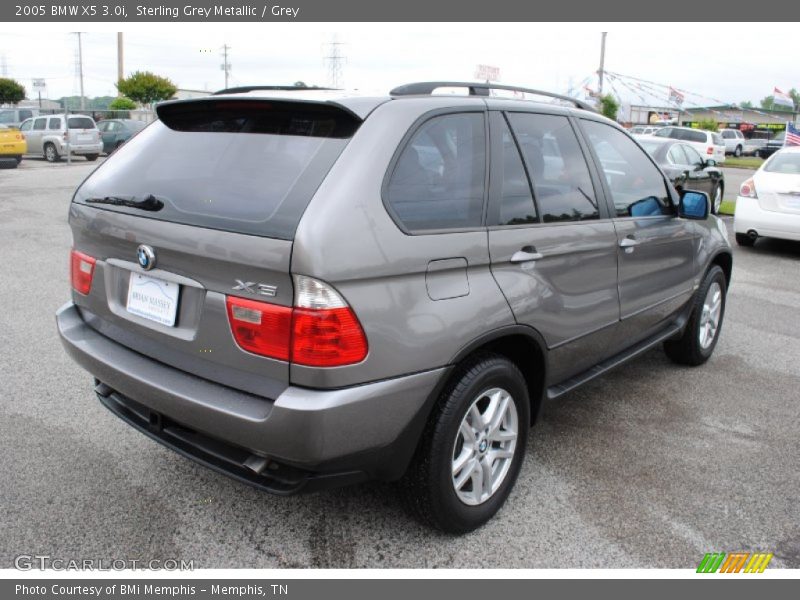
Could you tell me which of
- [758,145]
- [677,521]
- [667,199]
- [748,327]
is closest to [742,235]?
[748,327]

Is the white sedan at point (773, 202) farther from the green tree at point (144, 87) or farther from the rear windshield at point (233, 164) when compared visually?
the green tree at point (144, 87)

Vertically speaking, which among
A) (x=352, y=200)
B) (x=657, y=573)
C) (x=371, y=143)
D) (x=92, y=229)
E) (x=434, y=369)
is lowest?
(x=657, y=573)

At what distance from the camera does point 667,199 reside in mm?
4328

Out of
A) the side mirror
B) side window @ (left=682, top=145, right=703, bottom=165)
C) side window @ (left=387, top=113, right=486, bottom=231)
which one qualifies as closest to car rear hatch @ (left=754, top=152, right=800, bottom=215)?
side window @ (left=682, top=145, right=703, bottom=165)

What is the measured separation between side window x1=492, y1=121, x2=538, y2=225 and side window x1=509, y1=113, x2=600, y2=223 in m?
0.06

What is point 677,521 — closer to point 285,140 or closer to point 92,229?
point 285,140

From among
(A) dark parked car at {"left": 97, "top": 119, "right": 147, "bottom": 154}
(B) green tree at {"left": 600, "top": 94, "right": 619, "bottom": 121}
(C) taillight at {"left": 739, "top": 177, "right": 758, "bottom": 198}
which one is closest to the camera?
(C) taillight at {"left": 739, "top": 177, "right": 758, "bottom": 198}

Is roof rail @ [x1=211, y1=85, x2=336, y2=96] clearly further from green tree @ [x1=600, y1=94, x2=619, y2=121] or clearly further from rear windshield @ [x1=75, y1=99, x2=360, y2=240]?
green tree @ [x1=600, y1=94, x2=619, y2=121]

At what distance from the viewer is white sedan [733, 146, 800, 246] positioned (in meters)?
9.23

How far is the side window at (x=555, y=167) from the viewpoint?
10.5 ft

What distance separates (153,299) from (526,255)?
1511mm

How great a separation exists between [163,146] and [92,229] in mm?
454

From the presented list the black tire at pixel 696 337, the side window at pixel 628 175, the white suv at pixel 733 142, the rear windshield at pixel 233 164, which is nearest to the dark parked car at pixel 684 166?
the black tire at pixel 696 337

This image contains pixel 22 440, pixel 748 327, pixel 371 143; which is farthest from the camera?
pixel 748 327
